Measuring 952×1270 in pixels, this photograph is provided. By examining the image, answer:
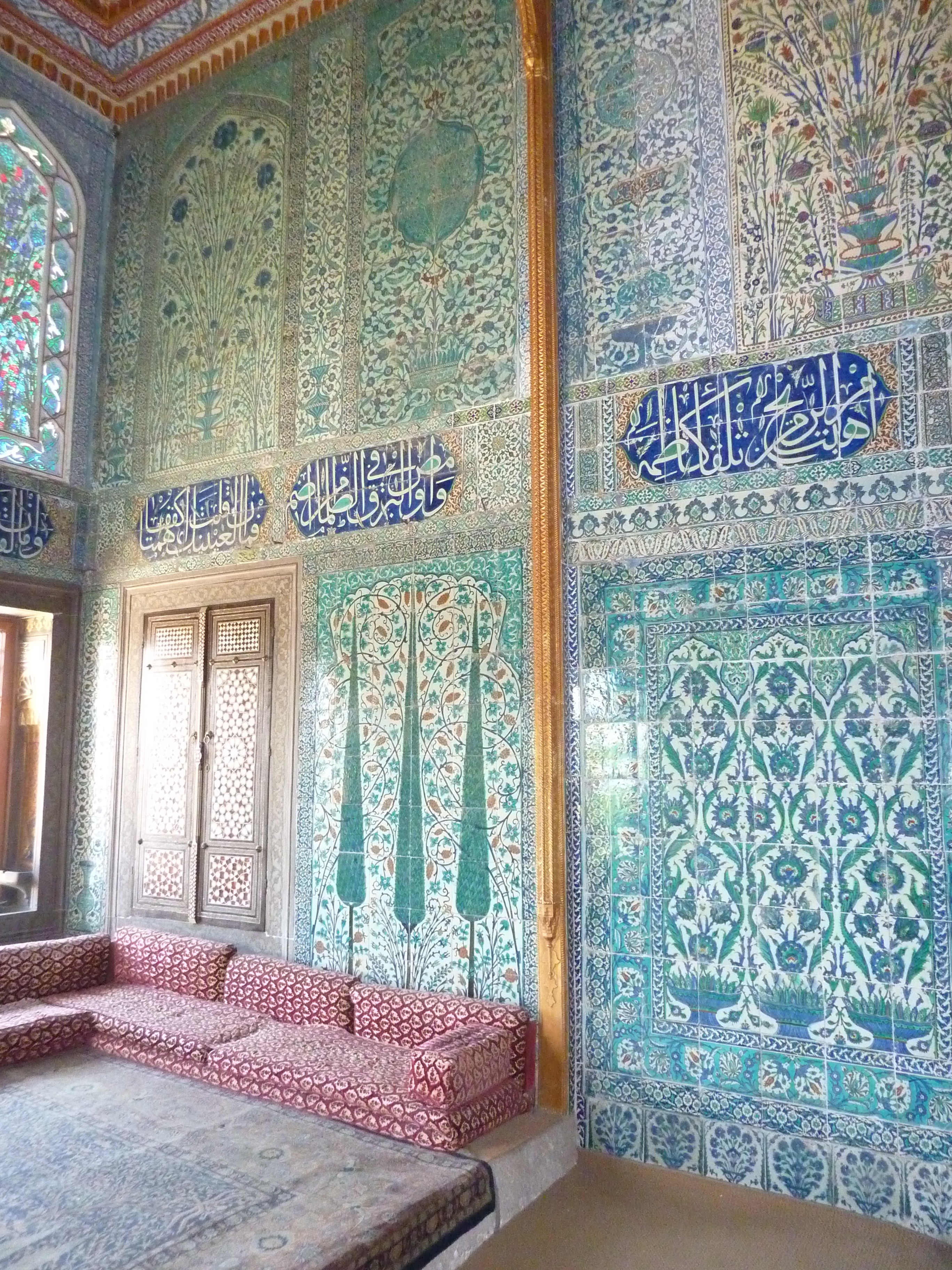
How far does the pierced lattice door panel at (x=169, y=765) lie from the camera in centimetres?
432

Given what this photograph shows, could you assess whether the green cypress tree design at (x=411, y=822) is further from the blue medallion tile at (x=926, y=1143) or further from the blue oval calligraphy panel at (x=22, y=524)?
the blue oval calligraphy panel at (x=22, y=524)

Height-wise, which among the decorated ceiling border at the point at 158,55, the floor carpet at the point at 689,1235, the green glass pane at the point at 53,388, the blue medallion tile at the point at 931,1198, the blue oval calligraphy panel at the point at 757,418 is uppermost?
the decorated ceiling border at the point at 158,55

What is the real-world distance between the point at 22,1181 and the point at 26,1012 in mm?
1242

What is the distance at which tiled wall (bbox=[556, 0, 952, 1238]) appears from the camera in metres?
2.74

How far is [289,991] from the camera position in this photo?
3666mm

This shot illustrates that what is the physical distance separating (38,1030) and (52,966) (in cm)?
51

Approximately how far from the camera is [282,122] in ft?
15.1

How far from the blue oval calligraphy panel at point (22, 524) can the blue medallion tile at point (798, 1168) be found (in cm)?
400

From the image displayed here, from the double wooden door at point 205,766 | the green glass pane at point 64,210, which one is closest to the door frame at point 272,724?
the double wooden door at point 205,766

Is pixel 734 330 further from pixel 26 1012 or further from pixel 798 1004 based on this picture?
pixel 26 1012

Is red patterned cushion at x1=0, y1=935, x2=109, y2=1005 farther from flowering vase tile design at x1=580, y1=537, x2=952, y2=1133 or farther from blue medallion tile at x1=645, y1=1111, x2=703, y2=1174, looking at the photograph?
blue medallion tile at x1=645, y1=1111, x2=703, y2=1174

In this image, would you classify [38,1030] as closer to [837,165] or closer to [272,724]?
[272,724]

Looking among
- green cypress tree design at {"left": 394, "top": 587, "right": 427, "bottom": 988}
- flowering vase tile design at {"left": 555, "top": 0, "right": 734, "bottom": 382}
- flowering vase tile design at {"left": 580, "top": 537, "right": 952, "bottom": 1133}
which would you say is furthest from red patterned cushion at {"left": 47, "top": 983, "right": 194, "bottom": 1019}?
flowering vase tile design at {"left": 555, "top": 0, "right": 734, "bottom": 382}

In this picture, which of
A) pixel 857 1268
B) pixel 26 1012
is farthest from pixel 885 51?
pixel 26 1012
